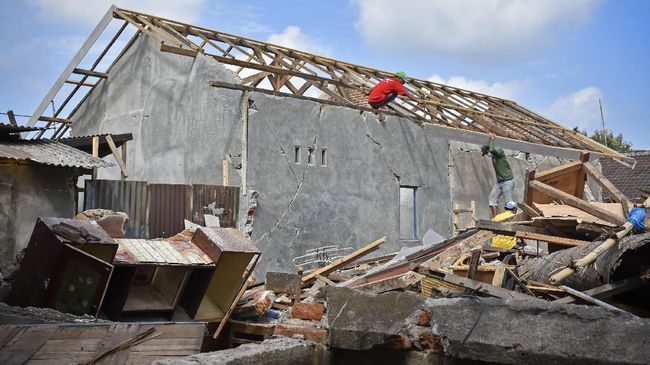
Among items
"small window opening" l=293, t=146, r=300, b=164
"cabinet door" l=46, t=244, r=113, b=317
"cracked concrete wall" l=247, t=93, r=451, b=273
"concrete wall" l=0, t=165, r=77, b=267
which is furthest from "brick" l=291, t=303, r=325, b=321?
"small window opening" l=293, t=146, r=300, b=164

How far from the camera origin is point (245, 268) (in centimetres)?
865

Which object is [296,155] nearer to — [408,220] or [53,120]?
[408,220]

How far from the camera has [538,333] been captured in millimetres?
3008

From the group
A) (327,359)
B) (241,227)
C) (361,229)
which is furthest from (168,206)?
(327,359)

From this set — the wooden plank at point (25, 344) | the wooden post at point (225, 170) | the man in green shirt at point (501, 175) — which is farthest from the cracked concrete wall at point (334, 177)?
the wooden plank at point (25, 344)

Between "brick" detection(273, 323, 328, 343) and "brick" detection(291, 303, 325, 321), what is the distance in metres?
0.13

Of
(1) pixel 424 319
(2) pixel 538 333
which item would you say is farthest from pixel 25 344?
(2) pixel 538 333

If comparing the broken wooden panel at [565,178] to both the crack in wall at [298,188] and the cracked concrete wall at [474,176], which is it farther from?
the cracked concrete wall at [474,176]

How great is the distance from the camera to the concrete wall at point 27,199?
10531mm

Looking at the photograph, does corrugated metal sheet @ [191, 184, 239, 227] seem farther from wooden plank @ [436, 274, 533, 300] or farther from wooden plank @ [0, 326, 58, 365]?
wooden plank @ [436, 274, 533, 300]

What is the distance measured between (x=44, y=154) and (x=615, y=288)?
8529 millimetres

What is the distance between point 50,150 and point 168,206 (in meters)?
2.09

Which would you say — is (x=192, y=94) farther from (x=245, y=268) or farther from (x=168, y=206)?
(x=245, y=268)

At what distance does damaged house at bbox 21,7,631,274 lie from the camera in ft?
42.7
